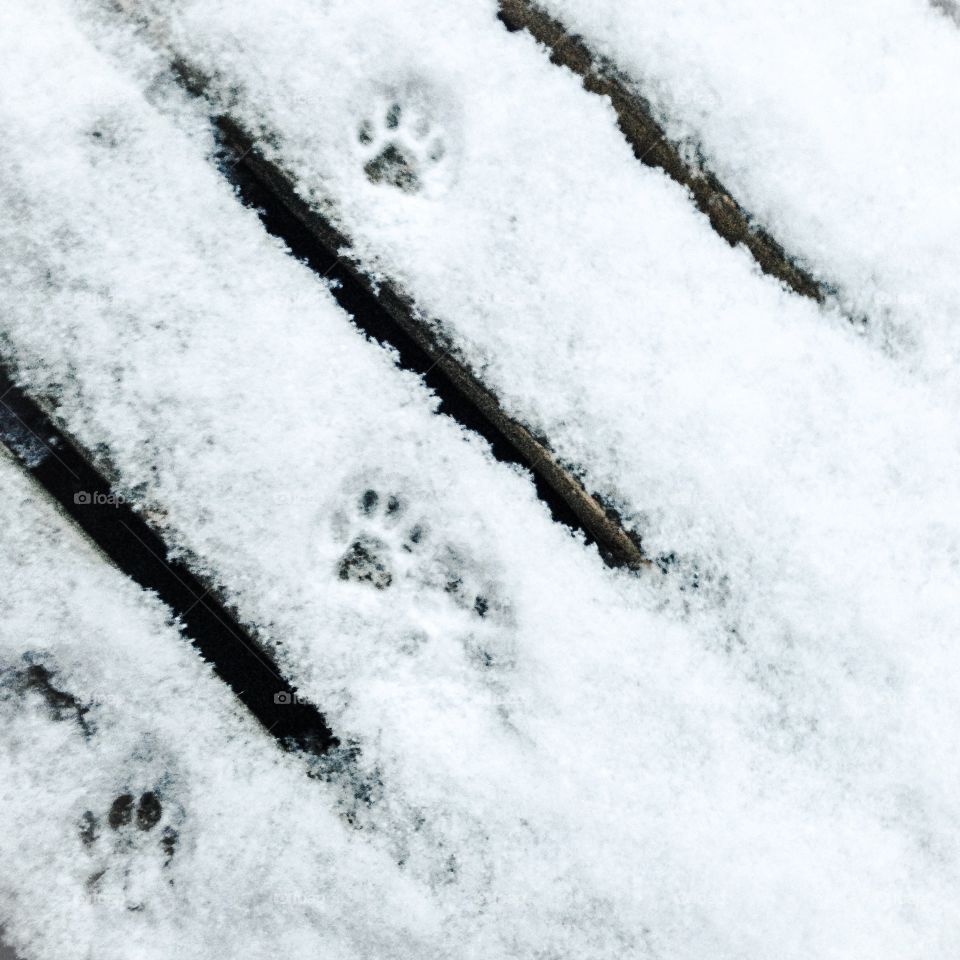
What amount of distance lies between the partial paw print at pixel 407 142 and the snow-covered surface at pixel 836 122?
0.31 metres

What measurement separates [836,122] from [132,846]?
197cm

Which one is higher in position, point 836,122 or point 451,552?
point 836,122

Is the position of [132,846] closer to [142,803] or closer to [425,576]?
[142,803]

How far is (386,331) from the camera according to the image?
1.32 meters

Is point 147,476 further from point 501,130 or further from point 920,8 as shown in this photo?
point 920,8

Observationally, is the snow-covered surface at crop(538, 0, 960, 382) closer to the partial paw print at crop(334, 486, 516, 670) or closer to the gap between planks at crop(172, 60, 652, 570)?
the gap between planks at crop(172, 60, 652, 570)

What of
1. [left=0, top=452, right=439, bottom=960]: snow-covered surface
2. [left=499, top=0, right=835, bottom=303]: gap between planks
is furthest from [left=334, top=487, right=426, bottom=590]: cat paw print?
[left=499, top=0, right=835, bottom=303]: gap between planks

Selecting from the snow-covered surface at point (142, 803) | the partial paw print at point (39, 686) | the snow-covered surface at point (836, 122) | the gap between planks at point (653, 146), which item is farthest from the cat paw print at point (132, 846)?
the snow-covered surface at point (836, 122)

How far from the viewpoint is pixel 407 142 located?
1329mm

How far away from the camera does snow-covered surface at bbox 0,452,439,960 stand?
1289 mm

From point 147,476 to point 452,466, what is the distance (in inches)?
23.1

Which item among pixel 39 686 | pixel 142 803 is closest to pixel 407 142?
pixel 39 686

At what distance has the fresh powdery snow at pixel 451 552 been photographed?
130 cm

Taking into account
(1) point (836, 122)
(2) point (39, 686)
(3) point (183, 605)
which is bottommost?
(2) point (39, 686)
